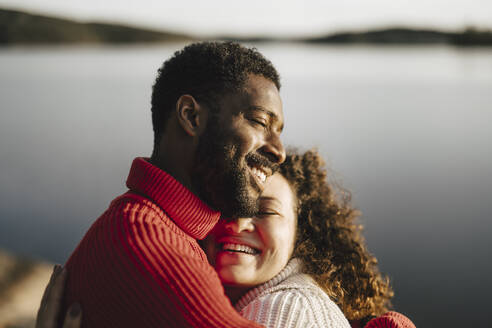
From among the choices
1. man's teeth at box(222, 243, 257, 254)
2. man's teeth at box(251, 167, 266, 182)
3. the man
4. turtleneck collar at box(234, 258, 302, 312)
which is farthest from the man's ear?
turtleneck collar at box(234, 258, 302, 312)

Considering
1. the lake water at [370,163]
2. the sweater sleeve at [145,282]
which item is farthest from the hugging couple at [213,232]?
the lake water at [370,163]

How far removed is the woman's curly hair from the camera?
8.68 ft

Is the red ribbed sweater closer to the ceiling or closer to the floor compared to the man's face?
closer to the floor

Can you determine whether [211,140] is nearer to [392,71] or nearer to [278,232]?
[278,232]

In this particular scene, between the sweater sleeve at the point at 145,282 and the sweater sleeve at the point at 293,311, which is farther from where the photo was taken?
the sweater sleeve at the point at 293,311

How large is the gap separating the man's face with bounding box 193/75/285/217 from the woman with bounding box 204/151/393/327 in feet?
1.38

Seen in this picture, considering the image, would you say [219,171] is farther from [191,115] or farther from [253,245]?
[253,245]

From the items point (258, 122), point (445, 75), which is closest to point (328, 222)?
point (258, 122)

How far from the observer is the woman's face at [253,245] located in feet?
7.11

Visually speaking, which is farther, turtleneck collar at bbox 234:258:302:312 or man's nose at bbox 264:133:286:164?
turtleneck collar at bbox 234:258:302:312

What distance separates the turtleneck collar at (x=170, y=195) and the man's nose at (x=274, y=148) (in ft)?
1.15

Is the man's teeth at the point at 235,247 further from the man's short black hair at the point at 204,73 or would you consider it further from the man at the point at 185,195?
the man's short black hair at the point at 204,73

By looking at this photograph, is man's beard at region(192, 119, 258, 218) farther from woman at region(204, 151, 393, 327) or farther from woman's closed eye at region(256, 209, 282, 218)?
woman's closed eye at region(256, 209, 282, 218)

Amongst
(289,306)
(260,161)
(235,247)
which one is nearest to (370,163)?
(235,247)
